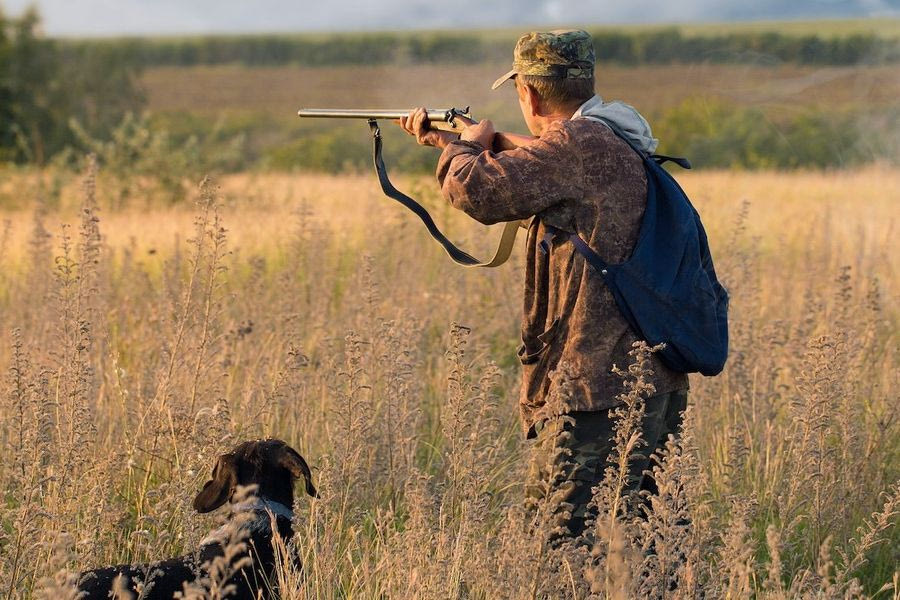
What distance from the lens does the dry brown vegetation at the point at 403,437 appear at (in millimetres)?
3514

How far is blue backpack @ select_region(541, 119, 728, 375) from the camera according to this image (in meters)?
3.86

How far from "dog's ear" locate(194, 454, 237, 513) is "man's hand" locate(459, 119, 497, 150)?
1390 millimetres

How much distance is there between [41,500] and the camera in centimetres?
434

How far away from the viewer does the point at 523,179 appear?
3768 millimetres

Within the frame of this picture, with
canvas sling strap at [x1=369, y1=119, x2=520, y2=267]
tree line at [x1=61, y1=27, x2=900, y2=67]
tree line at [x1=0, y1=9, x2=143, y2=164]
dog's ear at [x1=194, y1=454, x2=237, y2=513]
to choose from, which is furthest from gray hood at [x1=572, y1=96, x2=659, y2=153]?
tree line at [x1=61, y1=27, x2=900, y2=67]

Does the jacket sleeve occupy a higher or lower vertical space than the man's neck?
lower

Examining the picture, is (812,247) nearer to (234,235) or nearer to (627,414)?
(234,235)

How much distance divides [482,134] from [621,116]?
1.67ft

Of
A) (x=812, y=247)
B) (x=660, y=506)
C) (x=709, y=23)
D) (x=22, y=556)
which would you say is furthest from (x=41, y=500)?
(x=709, y=23)

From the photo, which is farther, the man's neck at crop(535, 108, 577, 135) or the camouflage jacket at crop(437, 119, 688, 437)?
the man's neck at crop(535, 108, 577, 135)

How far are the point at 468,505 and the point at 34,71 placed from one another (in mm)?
30009

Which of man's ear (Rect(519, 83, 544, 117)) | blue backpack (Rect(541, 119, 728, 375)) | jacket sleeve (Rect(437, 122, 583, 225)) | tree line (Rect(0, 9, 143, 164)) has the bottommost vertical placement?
tree line (Rect(0, 9, 143, 164))

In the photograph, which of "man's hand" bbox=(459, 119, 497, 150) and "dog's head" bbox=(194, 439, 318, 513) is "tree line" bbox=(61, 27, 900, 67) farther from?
"dog's head" bbox=(194, 439, 318, 513)

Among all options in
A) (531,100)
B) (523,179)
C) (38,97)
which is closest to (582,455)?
(523,179)
